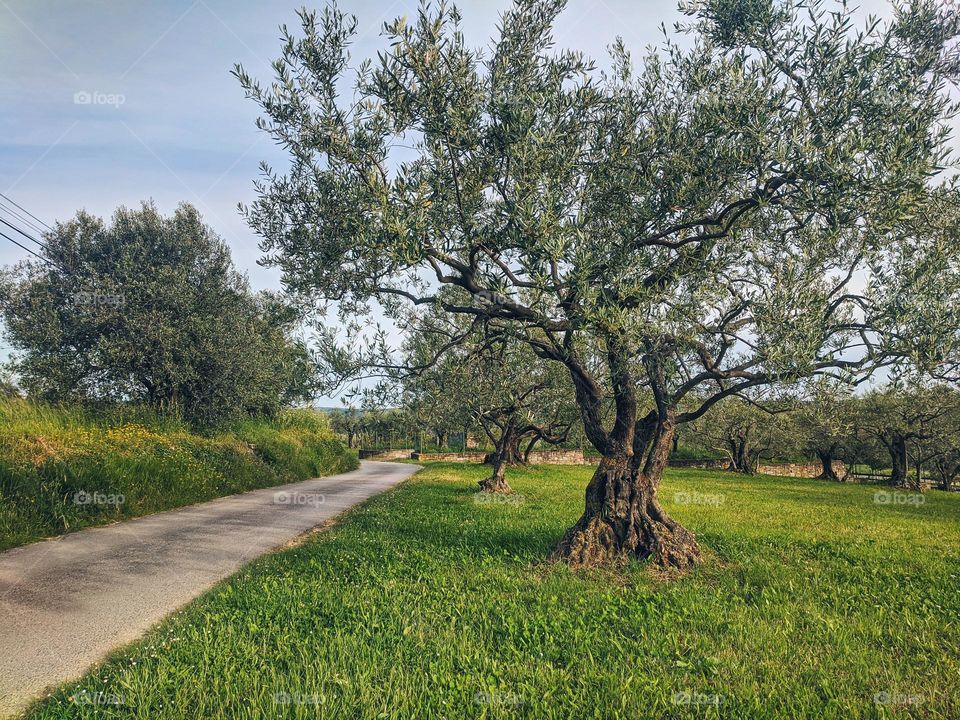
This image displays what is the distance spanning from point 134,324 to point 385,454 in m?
51.1

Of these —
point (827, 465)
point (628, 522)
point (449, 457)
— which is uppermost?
point (827, 465)

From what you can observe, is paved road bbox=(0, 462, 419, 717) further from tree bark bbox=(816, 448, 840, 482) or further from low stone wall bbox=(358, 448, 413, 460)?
low stone wall bbox=(358, 448, 413, 460)

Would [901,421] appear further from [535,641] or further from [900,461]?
[535,641]

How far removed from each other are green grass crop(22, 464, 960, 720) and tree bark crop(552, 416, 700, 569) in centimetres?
58

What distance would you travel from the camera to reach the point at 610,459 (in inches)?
423

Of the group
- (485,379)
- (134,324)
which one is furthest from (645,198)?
(134,324)

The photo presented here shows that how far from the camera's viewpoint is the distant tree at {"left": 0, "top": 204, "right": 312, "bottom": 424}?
68.6 ft

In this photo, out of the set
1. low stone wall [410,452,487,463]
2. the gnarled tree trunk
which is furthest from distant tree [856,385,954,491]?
low stone wall [410,452,487,463]

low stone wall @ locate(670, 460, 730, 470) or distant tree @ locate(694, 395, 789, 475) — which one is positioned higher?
distant tree @ locate(694, 395, 789, 475)

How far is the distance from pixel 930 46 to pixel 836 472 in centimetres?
5805

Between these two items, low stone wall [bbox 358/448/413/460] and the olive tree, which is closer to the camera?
the olive tree

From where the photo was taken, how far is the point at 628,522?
10508 millimetres

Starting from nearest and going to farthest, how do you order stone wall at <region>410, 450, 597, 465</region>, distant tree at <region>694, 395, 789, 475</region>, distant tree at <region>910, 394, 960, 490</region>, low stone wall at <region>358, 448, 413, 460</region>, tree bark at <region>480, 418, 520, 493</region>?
tree bark at <region>480, 418, 520, 493</region> → distant tree at <region>910, 394, 960, 490</region> → distant tree at <region>694, 395, 789, 475</region> → stone wall at <region>410, 450, 597, 465</region> → low stone wall at <region>358, 448, 413, 460</region>

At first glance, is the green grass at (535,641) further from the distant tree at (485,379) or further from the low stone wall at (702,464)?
the low stone wall at (702,464)
